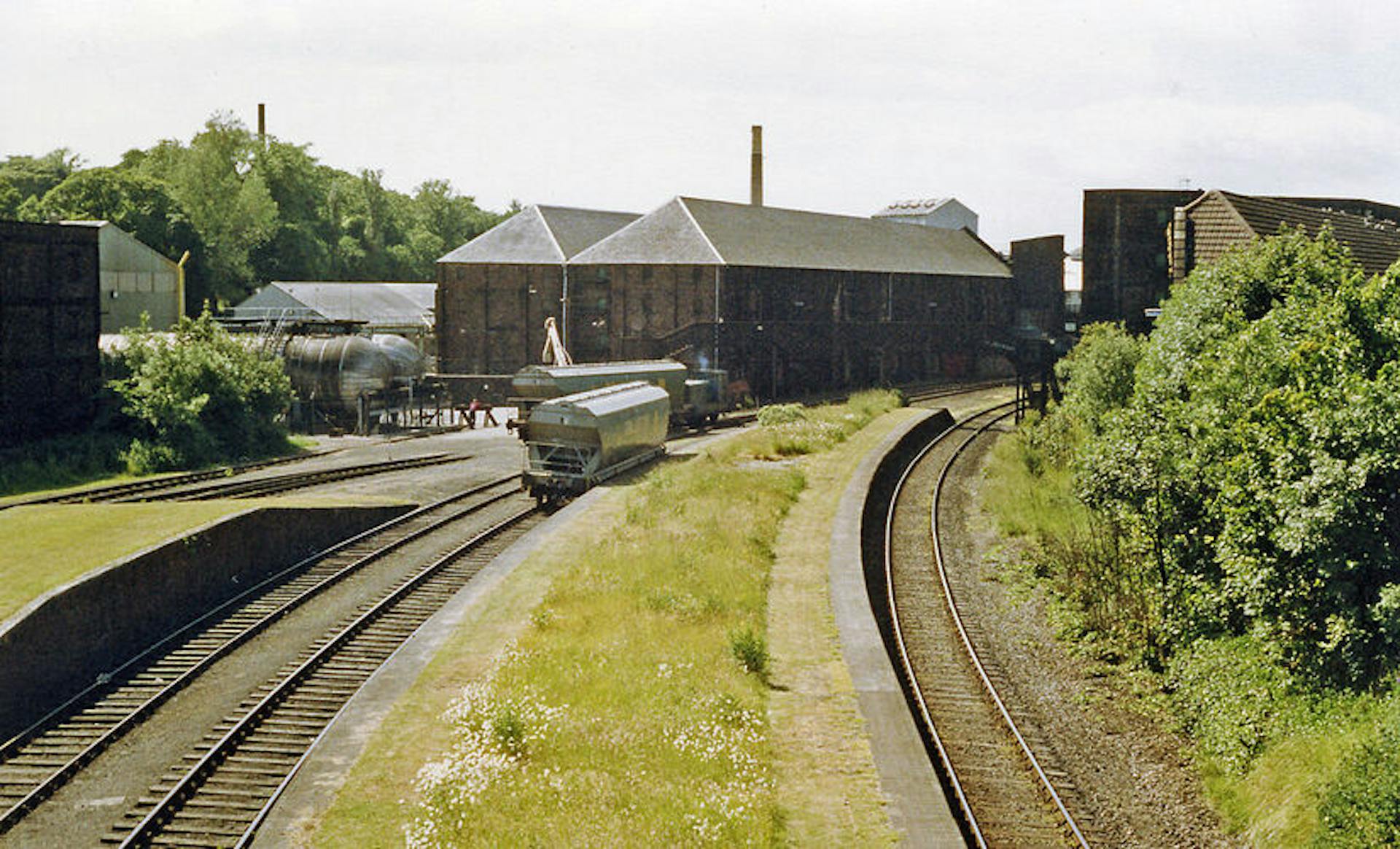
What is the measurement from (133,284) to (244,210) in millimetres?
35118

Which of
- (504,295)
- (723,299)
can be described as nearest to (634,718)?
(723,299)

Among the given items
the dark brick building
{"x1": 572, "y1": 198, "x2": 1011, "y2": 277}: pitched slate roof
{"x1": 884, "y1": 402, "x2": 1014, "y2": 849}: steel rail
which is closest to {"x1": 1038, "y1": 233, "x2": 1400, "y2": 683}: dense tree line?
{"x1": 884, "y1": 402, "x2": 1014, "y2": 849}: steel rail

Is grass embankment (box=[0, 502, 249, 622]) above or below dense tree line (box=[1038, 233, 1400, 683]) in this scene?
below

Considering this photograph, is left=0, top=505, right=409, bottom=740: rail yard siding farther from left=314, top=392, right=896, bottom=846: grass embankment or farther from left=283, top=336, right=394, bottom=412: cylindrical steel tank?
left=283, top=336, right=394, bottom=412: cylindrical steel tank

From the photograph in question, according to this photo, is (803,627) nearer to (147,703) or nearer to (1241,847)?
(1241,847)

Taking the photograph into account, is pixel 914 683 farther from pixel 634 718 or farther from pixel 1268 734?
pixel 634 718

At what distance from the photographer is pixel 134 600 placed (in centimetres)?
2202

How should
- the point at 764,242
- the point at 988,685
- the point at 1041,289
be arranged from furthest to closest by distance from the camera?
1. the point at 1041,289
2. the point at 764,242
3. the point at 988,685

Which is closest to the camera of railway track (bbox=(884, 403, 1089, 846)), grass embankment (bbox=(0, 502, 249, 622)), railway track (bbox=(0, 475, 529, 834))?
railway track (bbox=(884, 403, 1089, 846))

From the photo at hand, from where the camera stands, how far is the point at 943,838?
11633mm

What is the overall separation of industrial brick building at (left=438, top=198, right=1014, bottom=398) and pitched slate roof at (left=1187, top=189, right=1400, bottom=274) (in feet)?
78.4

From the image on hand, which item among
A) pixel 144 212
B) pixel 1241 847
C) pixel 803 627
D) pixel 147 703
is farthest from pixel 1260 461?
pixel 144 212

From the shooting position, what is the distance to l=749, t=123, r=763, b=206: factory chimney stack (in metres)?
77.4

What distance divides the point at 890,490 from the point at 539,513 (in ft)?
32.3
